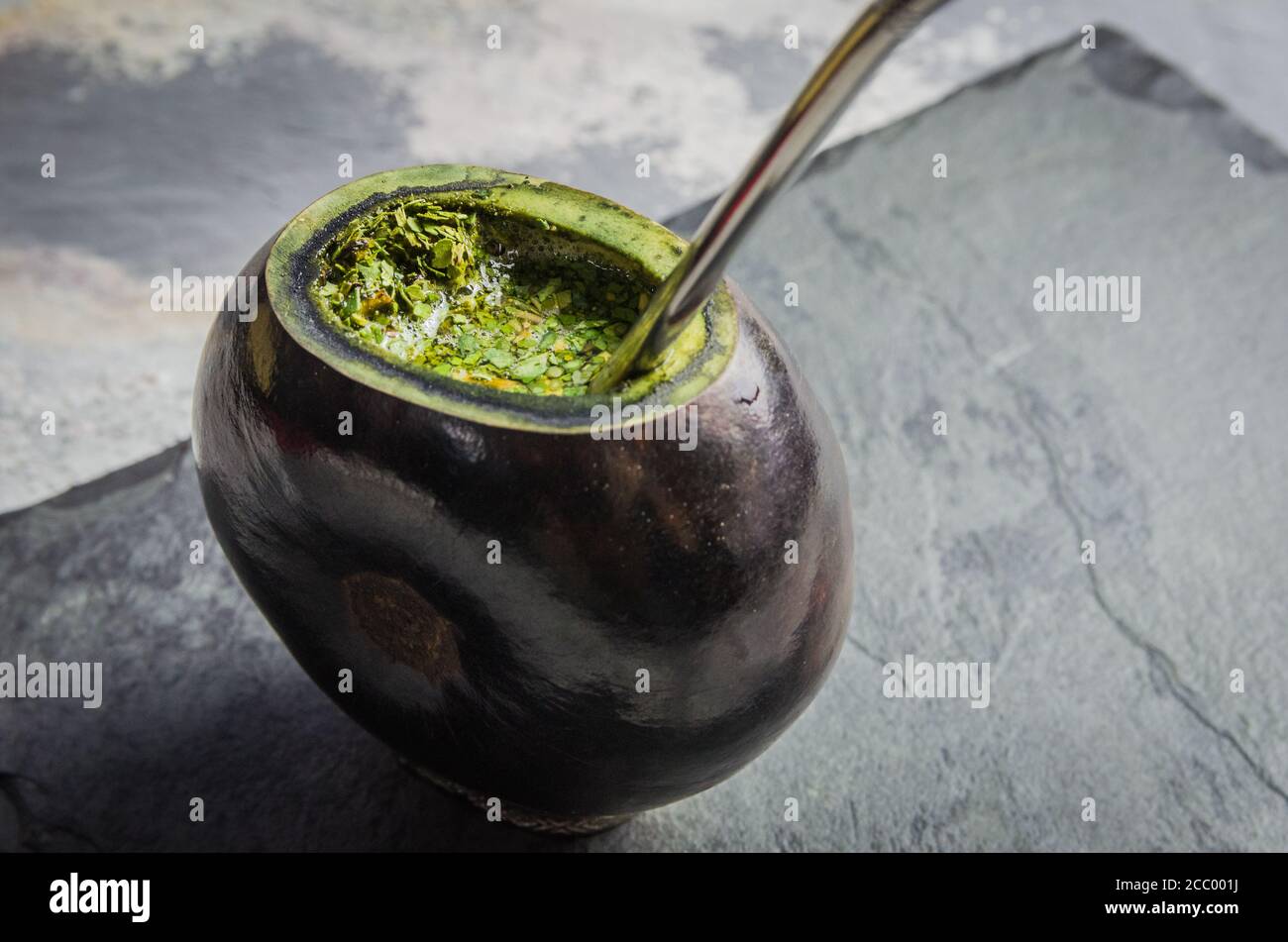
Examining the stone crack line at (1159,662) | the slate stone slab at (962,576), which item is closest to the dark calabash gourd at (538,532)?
the slate stone slab at (962,576)

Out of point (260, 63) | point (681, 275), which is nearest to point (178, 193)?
point (260, 63)

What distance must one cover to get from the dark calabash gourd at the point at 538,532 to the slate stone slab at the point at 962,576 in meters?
0.37

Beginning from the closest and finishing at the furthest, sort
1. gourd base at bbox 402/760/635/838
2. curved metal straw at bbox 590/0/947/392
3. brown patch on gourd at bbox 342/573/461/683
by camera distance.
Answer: curved metal straw at bbox 590/0/947/392, brown patch on gourd at bbox 342/573/461/683, gourd base at bbox 402/760/635/838

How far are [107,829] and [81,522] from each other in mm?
587

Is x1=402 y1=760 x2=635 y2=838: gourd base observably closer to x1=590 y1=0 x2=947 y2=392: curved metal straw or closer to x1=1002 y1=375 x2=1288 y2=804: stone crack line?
x1=590 y1=0 x2=947 y2=392: curved metal straw

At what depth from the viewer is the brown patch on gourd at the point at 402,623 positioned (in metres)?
1.58

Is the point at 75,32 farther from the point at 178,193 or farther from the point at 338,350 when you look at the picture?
A: the point at 338,350

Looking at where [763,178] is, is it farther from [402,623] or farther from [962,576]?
[962,576]

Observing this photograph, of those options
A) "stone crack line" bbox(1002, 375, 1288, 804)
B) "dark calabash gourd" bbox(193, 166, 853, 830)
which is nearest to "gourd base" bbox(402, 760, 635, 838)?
"dark calabash gourd" bbox(193, 166, 853, 830)

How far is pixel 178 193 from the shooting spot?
318 centimetres

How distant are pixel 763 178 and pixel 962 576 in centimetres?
118

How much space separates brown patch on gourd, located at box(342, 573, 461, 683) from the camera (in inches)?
62.1

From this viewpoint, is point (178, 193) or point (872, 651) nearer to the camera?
point (872, 651)

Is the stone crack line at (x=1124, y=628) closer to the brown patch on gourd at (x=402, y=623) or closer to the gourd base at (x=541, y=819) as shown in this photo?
the gourd base at (x=541, y=819)
